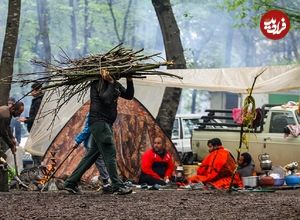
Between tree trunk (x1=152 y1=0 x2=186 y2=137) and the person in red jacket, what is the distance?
2.58m

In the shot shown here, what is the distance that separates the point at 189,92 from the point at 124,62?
165 feet

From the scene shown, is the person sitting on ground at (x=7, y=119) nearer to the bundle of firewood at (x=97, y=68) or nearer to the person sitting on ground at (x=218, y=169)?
the bundle of firewood at (x=97, y=68)

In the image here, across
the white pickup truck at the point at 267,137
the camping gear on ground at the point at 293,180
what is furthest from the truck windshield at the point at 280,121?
the camping gear on ground at the point at 293,180

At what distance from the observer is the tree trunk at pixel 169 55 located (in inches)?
774

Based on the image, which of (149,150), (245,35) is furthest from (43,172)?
(245,35)

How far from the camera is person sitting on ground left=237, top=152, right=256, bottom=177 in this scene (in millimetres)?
16812

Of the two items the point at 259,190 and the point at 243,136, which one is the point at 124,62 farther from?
the point at 259,190

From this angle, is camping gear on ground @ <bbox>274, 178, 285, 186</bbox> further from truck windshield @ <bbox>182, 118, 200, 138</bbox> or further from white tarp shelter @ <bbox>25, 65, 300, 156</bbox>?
truck windshield @ <bbox>182, 118, 200, 138</bbox>

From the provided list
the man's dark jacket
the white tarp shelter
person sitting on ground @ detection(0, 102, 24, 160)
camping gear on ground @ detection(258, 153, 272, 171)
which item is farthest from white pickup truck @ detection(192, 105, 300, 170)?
person sitting on ground @ detection(0, 102, 24, 160)

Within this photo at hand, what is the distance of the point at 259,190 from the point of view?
1484 cm

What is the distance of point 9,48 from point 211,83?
4402 millimetres

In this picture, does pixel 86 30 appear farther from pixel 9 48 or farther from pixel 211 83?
pixel 9 48

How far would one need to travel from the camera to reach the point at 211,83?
1761cm

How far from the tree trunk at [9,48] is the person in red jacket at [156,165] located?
10.3 feet
